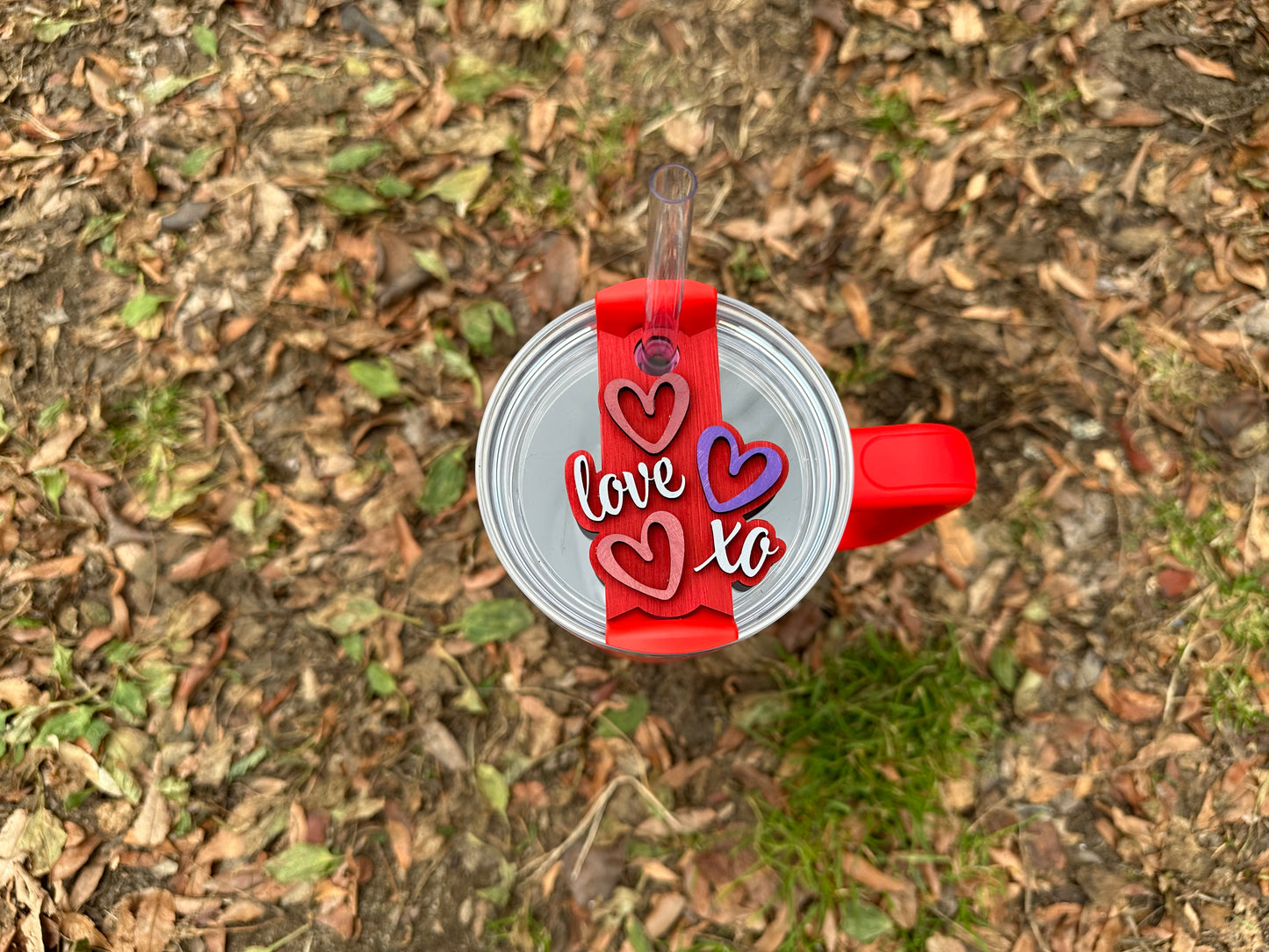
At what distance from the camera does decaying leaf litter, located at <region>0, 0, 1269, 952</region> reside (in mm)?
1520

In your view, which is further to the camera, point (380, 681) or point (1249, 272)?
point (1249, 272)

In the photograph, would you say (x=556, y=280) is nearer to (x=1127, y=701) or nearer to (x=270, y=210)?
(x=270, y=210)

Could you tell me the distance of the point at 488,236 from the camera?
168 cm

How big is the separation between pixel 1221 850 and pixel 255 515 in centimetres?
191

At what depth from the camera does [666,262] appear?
3.50 ft

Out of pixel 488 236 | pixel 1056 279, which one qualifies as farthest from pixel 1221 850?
pixel 488 236

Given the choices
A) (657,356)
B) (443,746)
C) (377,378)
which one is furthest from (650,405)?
(443,746)

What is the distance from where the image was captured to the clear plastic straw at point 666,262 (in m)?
1.01

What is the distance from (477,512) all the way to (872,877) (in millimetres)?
1003

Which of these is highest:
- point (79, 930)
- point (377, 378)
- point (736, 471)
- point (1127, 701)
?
point (736, 471)

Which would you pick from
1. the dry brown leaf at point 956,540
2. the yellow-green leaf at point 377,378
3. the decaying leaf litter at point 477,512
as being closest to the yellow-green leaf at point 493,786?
the decaying leaf litter at point 477,512

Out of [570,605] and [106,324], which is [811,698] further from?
[106,324]

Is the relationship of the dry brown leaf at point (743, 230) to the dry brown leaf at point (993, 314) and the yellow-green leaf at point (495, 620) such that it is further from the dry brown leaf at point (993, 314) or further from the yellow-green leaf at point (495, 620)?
the yellow-green leaf at point (495, 620)

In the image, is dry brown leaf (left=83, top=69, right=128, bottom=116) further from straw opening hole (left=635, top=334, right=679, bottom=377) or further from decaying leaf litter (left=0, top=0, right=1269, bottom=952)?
straw opening hole (left=635, top=334, right=679, bottom=377)
